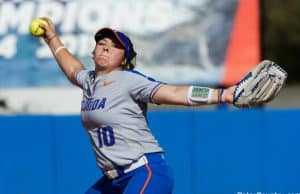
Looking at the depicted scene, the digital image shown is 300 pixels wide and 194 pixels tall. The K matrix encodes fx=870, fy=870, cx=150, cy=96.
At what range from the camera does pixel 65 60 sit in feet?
17.7

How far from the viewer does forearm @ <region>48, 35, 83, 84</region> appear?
532cm

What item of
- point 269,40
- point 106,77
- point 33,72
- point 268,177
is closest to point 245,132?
point 268,177

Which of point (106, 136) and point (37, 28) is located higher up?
point (37, 28)

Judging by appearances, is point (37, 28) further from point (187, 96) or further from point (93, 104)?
point (187, 96)

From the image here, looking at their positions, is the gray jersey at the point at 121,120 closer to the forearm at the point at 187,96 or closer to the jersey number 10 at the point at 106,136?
the jersey number 10 at the point at 106,136

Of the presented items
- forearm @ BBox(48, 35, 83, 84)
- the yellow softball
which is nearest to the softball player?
forearm @ BBox(48, 35, 83, 84)

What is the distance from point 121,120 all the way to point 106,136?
0.13 metres

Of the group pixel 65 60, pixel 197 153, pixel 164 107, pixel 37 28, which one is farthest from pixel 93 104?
pixel 164 107

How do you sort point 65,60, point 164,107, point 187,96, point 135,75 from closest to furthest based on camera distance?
point 187,96
point 135,75
point 65,60
point 164,107

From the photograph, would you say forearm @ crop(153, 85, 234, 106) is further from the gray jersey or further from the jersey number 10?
the jersey number 10

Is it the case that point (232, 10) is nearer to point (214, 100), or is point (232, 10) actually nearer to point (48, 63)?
point (48, 63)

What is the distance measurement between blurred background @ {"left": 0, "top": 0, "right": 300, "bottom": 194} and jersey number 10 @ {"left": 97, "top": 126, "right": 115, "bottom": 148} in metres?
3.62

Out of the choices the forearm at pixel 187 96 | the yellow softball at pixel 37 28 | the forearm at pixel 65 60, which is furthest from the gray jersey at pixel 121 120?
the yellow softball at pixel 37 28

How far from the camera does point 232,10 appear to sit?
12109 mm
